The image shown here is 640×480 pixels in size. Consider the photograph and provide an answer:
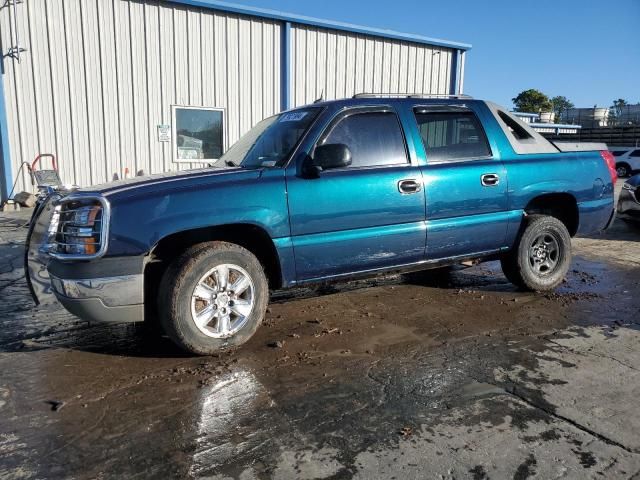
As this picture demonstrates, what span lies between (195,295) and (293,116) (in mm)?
1869

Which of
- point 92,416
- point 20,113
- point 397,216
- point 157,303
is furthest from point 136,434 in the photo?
point 20,113

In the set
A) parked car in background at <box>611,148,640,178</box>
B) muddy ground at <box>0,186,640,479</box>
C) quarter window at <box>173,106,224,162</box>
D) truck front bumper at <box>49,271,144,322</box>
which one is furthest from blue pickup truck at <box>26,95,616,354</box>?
parked car in background at <box>611,148,640,178</box>

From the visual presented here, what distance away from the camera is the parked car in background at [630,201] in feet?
29.2

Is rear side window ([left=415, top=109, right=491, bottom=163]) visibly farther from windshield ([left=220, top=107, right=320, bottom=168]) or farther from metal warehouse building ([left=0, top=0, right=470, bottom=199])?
metal warehouse building ([left=0, top=0, right=470, bottom=199])

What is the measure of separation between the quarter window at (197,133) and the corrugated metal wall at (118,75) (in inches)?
6.8

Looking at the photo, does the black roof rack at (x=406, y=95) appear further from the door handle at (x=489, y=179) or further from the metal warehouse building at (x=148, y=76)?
the metal warehouse building at (x=148, y=76)

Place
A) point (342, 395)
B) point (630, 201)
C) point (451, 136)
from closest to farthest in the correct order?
point (342, 395), point (451, 136), point (630, 201)

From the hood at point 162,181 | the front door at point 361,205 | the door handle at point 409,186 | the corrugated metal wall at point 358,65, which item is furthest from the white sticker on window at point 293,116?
A: the corrugated metal wall at point 358,65

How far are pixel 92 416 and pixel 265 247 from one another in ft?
5.62

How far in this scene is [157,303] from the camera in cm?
368

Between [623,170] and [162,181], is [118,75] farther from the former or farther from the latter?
[623,170]

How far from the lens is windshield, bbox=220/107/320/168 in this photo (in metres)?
4.18

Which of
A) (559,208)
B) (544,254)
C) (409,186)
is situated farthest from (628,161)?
(409,186)

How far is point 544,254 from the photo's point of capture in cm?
538
